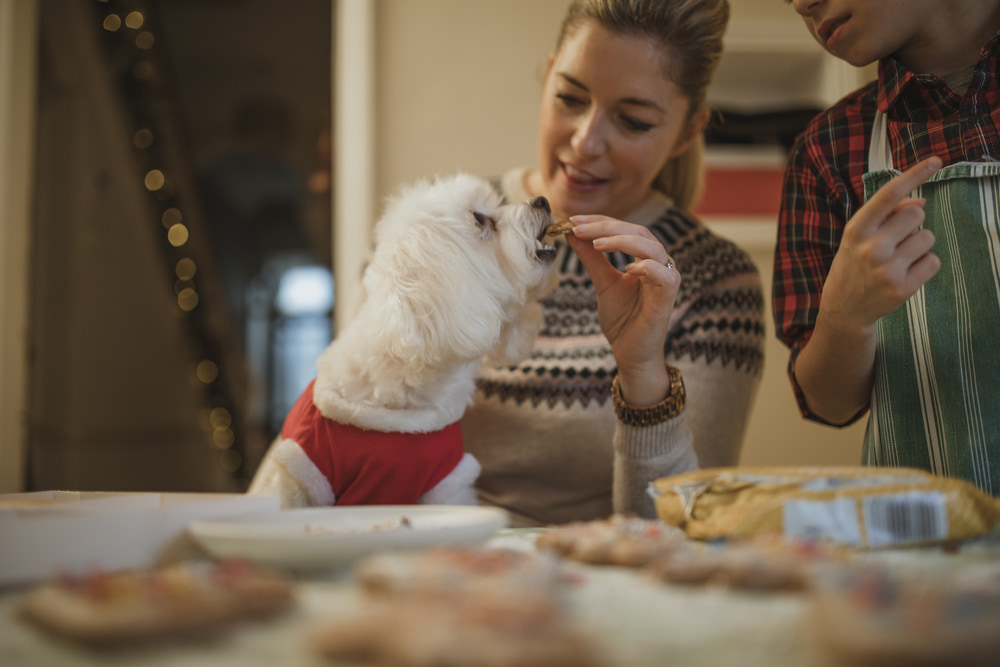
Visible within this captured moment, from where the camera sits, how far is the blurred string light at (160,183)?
3449mm

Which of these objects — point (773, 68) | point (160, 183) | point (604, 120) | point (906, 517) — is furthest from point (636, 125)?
point (160, 183)

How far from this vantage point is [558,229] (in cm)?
116

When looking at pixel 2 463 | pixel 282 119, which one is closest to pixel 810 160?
pixel 2 463

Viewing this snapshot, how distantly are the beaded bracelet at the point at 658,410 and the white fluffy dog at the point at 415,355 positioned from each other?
23 centimetres

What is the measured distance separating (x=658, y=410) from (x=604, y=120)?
55 centimetres

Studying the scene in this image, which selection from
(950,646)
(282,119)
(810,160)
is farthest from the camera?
(282,119)

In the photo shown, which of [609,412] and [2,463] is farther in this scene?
[2,463]

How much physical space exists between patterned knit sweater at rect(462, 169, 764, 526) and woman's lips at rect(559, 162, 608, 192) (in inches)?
6.4

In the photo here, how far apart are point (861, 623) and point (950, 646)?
0.03 m

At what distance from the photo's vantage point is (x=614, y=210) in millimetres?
1461

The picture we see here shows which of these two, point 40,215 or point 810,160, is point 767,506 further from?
point 40,215

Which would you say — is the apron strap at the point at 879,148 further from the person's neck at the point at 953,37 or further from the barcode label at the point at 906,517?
the barcode label at the point at 906,517

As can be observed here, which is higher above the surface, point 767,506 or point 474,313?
point 474,313

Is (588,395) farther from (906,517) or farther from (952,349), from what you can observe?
(906,517)
